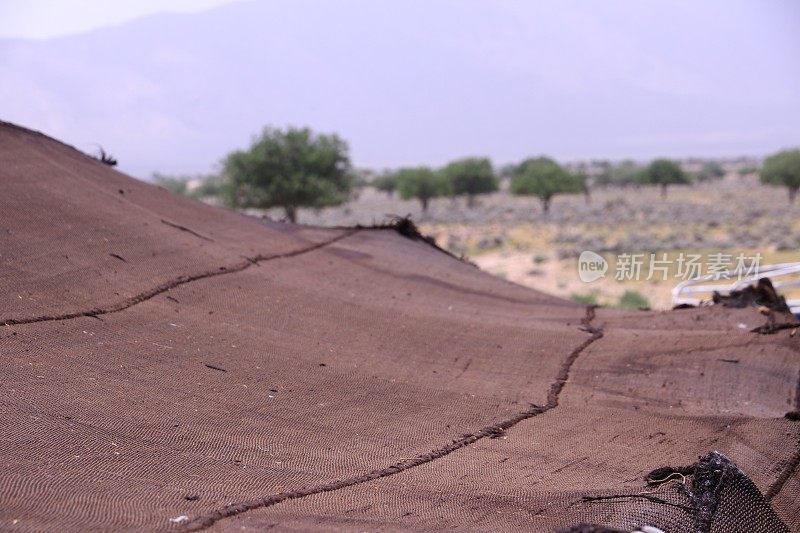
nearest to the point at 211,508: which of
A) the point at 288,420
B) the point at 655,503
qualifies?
the point at 288,420

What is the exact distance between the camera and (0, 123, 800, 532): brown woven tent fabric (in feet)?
9.05

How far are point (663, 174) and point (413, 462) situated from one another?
206ft

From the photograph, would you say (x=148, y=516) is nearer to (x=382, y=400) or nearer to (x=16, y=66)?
(x=382, y=400)

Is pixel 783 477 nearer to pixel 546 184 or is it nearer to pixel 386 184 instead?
pixel 546 184

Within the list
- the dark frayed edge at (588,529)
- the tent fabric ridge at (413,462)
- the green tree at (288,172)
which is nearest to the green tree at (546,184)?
the green tree at (288,172)

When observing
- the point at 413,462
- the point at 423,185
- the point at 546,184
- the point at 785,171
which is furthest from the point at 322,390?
the point at 423,185

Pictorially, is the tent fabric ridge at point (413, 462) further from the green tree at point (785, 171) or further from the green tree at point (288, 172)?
the green tree at point (785, 171)

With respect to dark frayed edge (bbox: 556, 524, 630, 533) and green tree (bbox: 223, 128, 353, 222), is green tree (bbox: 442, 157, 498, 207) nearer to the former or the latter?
green tree (bbox: 223, 128, 353, 222)

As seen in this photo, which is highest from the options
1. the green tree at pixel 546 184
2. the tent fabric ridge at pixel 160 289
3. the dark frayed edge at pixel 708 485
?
the green tree at pixel 546 184

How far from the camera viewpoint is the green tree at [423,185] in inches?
2052

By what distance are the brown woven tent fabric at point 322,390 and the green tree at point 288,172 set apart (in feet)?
62.3

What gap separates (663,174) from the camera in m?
62.6

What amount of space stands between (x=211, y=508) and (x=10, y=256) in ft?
7.22

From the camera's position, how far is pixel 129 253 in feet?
15.8
